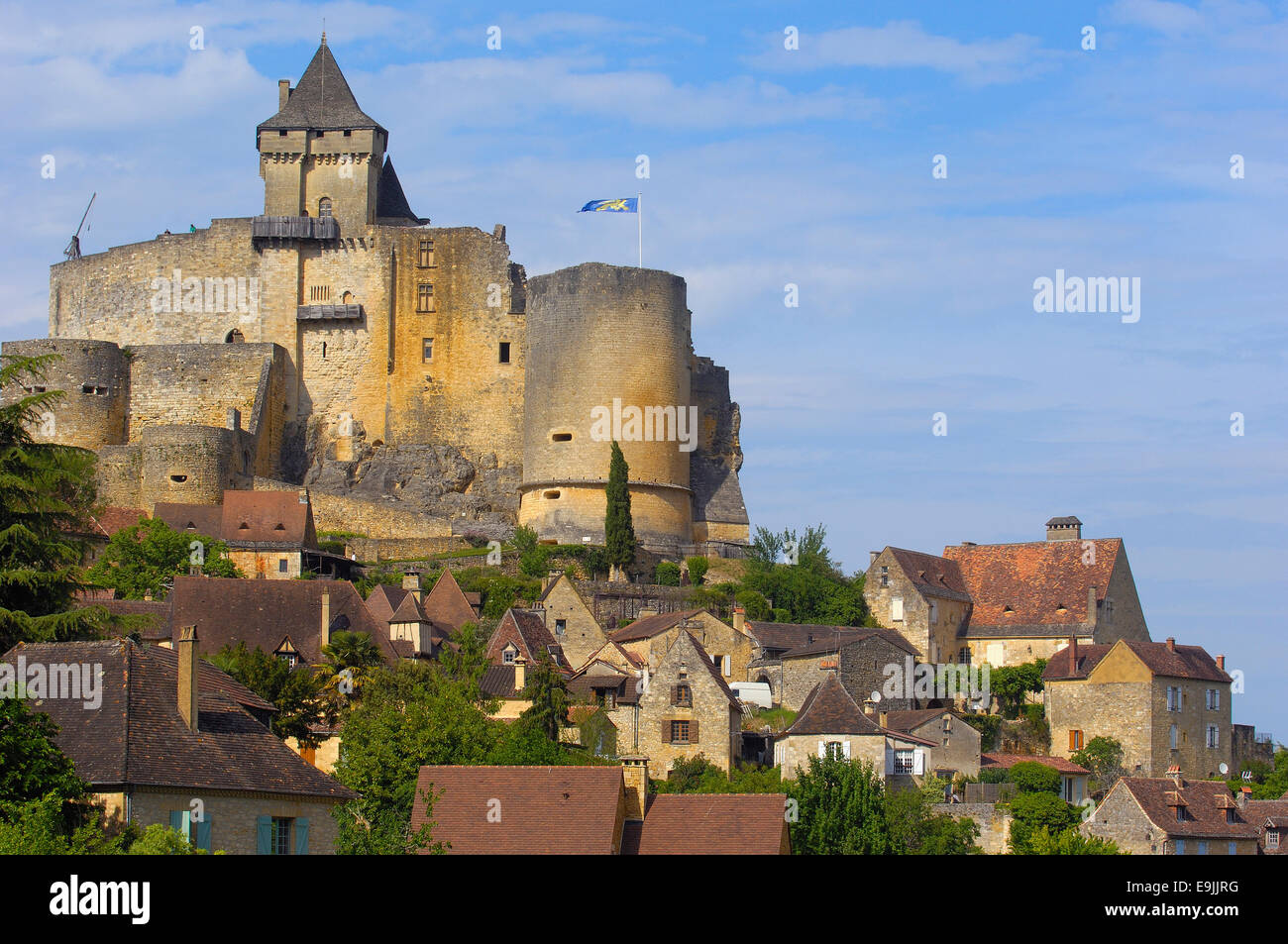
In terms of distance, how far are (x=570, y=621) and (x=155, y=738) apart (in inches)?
955

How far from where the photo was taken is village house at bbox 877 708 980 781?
44.8 m

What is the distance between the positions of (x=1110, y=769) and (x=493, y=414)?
2621 cm

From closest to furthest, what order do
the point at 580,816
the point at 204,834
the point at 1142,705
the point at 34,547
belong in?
1. the point at 204,834
2. the point at 34,547
3. the point at 580,816
4. the point at 1142,705

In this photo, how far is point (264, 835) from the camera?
2602 cm

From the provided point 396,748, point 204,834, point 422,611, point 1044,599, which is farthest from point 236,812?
point 1044,599

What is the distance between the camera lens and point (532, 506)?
60.8 metres

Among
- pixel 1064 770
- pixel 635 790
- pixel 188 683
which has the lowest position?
pixel 1064 770

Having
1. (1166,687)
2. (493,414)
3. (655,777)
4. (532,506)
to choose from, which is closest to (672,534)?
(532,506)

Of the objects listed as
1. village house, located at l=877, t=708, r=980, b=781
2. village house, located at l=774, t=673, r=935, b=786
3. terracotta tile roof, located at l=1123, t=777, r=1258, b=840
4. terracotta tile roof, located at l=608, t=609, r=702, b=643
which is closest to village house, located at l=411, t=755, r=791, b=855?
village house, located at l=774, t=673, r=935, b=786

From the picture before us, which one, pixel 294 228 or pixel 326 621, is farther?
pixel 294 228

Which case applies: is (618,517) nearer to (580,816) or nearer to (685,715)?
(685,715)
